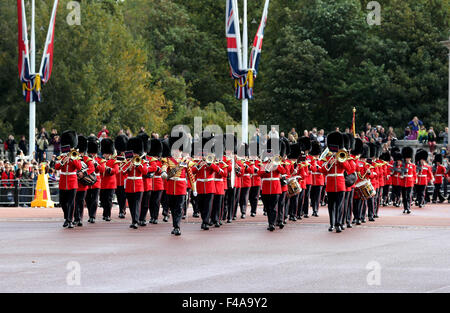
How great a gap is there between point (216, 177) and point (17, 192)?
10.2 meters

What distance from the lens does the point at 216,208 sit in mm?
19250

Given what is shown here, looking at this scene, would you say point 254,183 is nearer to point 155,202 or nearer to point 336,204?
point 155,202

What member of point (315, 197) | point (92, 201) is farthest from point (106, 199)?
point (315, 197)

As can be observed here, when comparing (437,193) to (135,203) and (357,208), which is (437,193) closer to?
(357,208)

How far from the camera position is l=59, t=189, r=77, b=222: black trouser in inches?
745

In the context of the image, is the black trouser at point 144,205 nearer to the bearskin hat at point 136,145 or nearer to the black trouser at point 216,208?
the bearskin hat at point 136,145

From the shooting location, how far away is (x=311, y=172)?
22922 mm

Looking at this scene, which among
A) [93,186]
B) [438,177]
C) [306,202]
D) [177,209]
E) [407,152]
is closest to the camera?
[177,209]

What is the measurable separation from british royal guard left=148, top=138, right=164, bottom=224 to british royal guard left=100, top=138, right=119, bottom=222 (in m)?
0.91

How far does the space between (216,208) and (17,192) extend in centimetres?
963

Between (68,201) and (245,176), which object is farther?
(245,176)

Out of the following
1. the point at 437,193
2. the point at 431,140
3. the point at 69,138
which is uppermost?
the point at 431,140

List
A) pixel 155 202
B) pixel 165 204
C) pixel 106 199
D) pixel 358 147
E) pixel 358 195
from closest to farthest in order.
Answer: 1. pixel 358 195
2. pixel 155 202
3. pixel 358 147
4. pixel 106 199
5. pixel 165 204

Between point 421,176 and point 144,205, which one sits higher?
point 421,176
